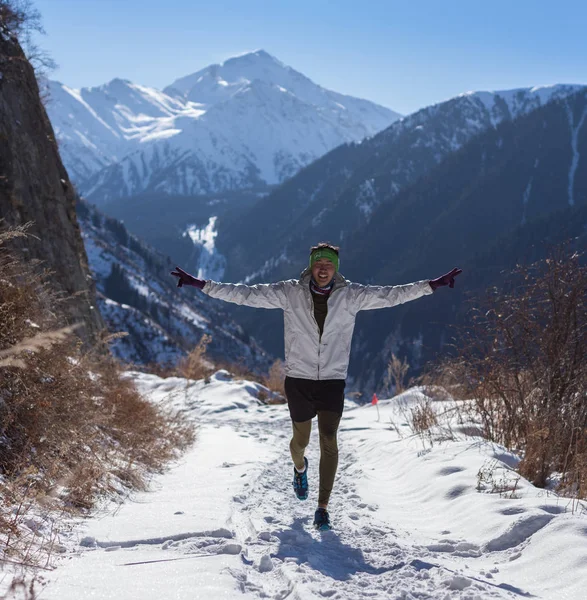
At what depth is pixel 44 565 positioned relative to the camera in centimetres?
284

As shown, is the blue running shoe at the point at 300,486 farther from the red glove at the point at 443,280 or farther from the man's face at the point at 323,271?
the red glove at the point at 443,280

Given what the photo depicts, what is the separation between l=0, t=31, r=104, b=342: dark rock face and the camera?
1139 centimetres

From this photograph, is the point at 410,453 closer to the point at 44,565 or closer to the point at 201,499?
the point at 201,499

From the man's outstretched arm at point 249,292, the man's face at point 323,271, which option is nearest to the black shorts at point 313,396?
the man's outstretched arm at point 249,292

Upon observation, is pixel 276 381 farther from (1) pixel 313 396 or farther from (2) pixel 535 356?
(1) pixel 313 396

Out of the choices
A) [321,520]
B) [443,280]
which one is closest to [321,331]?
[443,280]

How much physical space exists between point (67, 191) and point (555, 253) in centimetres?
1181

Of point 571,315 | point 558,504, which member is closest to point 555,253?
point 571,315

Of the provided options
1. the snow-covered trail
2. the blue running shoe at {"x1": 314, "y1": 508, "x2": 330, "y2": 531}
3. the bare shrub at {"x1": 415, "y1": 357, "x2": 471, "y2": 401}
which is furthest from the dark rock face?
the blue running shoe at {"x1": 314, "y1": 508, "x2": 330, "y2": 531}

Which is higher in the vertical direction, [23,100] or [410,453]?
[23,100]

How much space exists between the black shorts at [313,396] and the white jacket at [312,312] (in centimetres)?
5

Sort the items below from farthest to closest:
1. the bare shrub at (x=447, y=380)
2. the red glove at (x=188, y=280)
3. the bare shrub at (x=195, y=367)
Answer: the bare shrub at (x=195, y=367) < the bare shrub at (x=447, y=380) < the red glove at (x=188, y=280)

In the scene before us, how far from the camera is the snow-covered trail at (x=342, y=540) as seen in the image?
2881mm

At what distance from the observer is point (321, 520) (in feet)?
13.6
